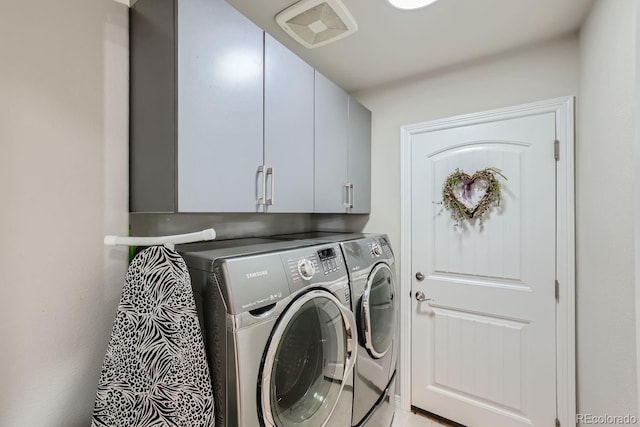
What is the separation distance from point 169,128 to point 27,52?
1.75 ft

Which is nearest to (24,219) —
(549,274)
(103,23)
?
(103,23)

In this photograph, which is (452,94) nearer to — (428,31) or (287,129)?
(428,31)

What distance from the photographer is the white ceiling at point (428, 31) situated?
1394 mm

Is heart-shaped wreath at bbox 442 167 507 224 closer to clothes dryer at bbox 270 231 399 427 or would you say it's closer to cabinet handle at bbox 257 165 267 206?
clothes dryer at bbox 270 231 399 427

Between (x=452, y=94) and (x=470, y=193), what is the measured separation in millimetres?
704

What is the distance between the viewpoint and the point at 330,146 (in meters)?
1.79

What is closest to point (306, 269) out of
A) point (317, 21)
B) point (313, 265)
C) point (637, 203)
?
point (313, 265)

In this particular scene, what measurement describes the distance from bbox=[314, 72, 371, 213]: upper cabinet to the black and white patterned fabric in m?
0.91

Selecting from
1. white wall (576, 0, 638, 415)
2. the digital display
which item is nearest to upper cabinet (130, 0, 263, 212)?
the digital display

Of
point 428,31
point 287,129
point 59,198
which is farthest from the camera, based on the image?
point 428,31

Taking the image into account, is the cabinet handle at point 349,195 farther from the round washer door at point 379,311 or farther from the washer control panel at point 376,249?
the round washer door at point 379,311

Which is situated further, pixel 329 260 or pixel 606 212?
pixel 329 260

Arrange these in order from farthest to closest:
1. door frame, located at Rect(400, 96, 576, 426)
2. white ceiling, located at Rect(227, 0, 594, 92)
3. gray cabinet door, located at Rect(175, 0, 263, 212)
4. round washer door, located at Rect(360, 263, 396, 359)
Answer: door frame, located at Rect(400, 96, 576, 426) < round washer door, located at Rect(360, 263, 396, 359) < white ceiling, located at Rect(227, 0, 594, 92) < gray cabinet door, located at Rect(175, 0, 263, 212)

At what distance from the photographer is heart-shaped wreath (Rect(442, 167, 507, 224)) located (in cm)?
181
